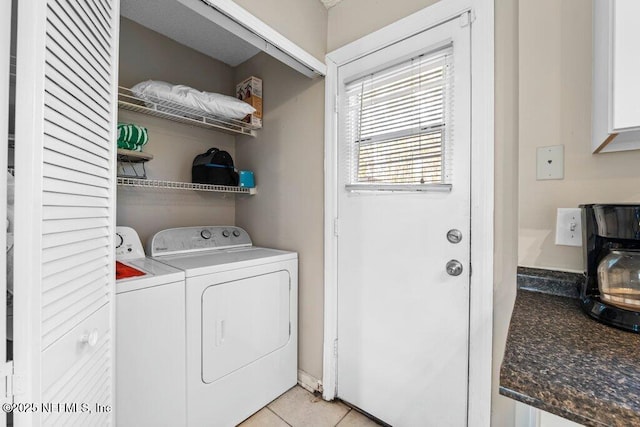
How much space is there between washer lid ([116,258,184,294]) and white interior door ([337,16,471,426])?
97 centimetres

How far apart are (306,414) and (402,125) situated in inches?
72.1

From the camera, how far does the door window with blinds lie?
140cm

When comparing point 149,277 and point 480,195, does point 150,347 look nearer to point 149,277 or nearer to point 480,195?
point 149,277

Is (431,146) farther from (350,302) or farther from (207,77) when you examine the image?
(207,77)

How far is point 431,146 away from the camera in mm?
1434

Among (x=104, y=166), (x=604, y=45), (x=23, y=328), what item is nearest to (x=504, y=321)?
(x=604, y=45)

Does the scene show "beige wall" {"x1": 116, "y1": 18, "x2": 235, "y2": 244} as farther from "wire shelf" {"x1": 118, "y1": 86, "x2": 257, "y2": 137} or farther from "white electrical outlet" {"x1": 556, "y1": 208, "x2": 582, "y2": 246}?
"white electrical outlet" {"x1": 556, "y1": 208, "x2": 582, "y2": 246}

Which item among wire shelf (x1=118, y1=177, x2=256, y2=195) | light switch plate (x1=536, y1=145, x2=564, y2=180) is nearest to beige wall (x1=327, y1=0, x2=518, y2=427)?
light switch plate (x1=536, y1=145, x2=564, y2=180)

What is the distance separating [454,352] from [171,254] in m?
1.77

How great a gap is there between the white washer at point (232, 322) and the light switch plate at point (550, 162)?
4.78 ft

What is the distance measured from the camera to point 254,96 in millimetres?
2209

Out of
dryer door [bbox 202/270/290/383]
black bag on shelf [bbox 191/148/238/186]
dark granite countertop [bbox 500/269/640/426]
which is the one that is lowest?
dryer door [bbox 202/270/290/383]

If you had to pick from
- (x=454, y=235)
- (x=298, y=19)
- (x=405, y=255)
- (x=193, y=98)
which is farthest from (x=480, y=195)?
(x=193, y=98)

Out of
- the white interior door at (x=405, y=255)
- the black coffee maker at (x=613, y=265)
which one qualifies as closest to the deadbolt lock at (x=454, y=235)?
the white interior door at (x=405, y=255)
